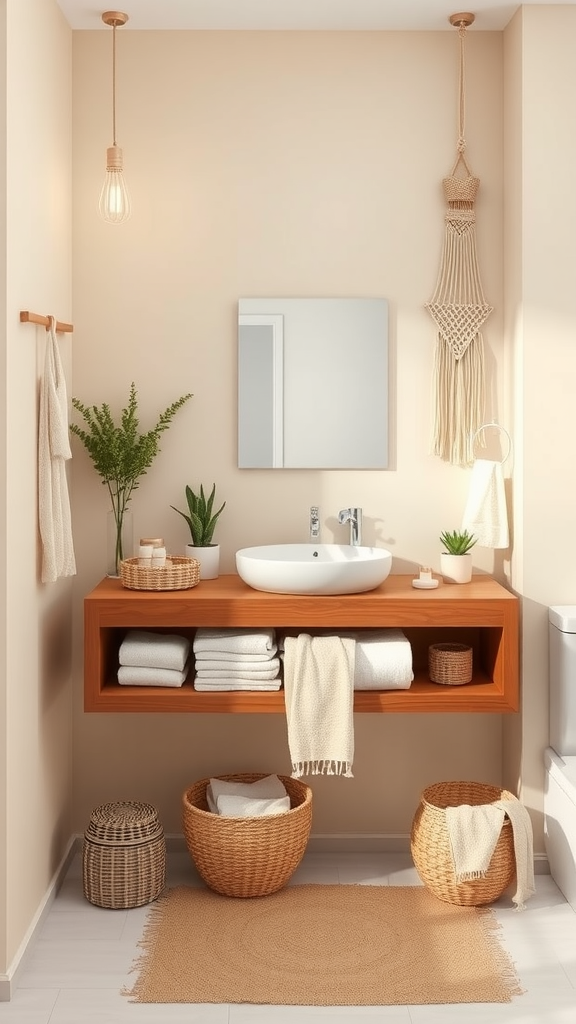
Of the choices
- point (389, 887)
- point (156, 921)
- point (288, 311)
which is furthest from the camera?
point (288, 311)

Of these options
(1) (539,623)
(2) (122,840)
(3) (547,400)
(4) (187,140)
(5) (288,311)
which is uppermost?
(4) (187,140)

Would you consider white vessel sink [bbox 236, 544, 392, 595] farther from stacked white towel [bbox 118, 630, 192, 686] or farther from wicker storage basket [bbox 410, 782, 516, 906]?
wicker storage basket [bbox 410, 782, 516, 906]

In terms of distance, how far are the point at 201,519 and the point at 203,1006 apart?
4.51 ft

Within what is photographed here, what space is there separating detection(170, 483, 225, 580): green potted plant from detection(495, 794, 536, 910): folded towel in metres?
1.10

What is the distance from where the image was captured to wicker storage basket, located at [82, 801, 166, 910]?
2.88m

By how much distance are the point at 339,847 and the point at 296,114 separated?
92.1 inches

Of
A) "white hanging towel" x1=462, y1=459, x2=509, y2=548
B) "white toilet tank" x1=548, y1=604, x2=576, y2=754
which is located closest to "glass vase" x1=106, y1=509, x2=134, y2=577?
"white hanging towel" x1=462, y1=459, x2=509, y2=548

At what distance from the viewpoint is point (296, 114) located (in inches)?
127

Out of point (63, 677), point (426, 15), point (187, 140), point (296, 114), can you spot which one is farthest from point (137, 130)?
point (63, 677)

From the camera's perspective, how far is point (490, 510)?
308 centimetres

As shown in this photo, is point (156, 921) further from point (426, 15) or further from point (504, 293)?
point (426, 15)

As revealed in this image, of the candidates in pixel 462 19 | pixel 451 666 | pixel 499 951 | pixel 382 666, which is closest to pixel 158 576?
pixel 382 666

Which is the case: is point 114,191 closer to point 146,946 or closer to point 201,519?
point 201,519

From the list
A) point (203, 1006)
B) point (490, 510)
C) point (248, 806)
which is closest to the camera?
point (203, 1006)
